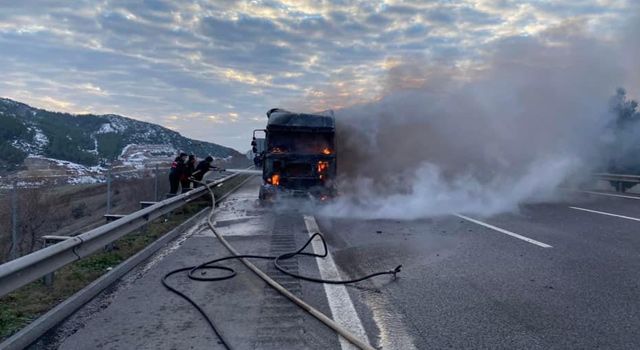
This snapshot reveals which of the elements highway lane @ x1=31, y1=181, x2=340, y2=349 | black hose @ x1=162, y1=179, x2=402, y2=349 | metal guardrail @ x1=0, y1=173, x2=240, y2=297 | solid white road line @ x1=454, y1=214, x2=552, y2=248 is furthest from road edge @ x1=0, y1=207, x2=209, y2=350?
solid white road line @ x1=454, y1=214, x2=552, y2=248

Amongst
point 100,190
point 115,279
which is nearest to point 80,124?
point 100,190

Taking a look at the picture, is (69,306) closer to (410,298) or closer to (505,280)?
(410,298)

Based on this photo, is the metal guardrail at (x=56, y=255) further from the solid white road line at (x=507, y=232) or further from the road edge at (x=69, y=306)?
the solid white road line at (x=507, y=232)

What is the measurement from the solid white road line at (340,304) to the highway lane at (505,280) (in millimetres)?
155

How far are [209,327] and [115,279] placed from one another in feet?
7.93

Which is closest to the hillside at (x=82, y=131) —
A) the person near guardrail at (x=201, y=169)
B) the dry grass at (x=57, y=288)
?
the person near guardrail at (x=201, y=169)

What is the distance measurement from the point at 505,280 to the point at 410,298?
5.14ft

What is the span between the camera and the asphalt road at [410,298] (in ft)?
14.1

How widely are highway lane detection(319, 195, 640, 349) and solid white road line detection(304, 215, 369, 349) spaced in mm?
155

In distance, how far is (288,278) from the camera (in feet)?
21.1

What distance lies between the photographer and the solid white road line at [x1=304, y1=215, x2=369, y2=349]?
172 inches

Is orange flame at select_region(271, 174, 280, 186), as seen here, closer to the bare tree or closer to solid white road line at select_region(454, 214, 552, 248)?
solid white road line at select_region(454, 214, 552, 248)

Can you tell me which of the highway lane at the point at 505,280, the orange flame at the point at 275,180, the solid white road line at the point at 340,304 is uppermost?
the orange flame at the point at 275,180

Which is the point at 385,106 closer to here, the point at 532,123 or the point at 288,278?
the point at 532,123
